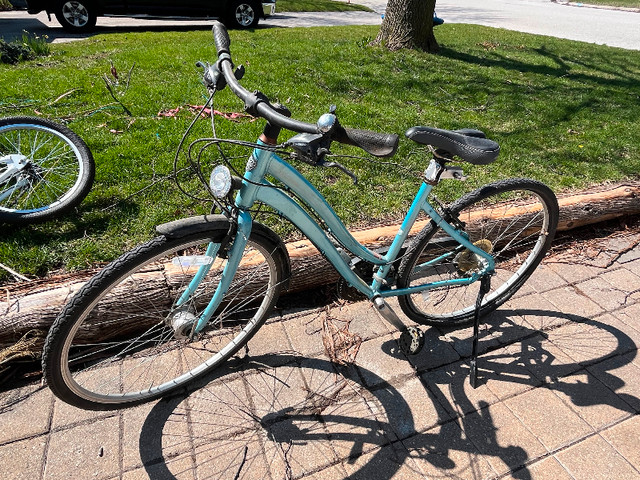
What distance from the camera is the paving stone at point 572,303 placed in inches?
110

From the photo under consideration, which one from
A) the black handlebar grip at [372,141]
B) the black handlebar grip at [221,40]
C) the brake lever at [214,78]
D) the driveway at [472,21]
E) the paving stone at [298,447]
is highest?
the driveway at [472,21]

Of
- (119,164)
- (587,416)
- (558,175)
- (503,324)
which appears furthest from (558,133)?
(119,164)

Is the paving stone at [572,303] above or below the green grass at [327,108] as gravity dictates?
below

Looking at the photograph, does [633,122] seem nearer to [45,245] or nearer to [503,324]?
[503,324]

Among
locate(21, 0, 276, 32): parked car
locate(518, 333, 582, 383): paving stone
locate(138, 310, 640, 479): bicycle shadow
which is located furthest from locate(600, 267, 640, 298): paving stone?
locate(21, 0, 276, 32): parked car

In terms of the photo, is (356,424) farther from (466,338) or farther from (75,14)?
(75,14)

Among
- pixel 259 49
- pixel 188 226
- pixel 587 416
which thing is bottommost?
pixel 587 416

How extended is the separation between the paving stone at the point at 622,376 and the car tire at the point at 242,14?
32.4 feet

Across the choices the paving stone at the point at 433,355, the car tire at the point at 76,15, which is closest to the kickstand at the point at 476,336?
the paving stone at the point at 433,355

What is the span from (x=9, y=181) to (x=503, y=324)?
11.6 feet

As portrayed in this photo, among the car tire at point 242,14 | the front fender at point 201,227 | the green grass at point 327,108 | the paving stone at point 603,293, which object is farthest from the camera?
the car tire at point 242,14

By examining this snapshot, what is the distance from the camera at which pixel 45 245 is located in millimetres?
2799

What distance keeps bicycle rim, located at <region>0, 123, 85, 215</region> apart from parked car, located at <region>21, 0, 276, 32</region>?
725cm

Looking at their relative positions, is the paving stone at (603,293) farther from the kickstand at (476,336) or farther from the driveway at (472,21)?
the driveway at (472,21)
